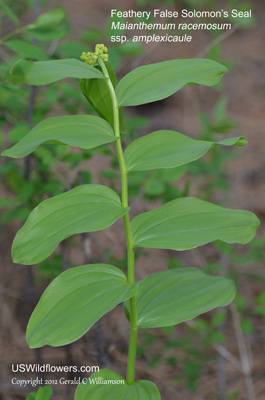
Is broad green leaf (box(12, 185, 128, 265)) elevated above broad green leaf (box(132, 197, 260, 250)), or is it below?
above

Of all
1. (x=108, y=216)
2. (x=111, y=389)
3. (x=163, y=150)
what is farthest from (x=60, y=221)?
(x=111, y=389)

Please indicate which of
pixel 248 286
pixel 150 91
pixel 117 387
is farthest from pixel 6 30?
pixel 117 387

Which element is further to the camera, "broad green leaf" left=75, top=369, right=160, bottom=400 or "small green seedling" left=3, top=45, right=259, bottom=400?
"broad green leaf" left=75, top=369, right=160, bottom=400

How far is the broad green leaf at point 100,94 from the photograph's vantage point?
2.55 ft

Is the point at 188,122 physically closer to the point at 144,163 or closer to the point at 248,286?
the point at 248,286

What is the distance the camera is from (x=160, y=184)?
128 centimetres

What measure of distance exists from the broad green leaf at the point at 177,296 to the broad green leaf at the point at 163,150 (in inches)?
10.2

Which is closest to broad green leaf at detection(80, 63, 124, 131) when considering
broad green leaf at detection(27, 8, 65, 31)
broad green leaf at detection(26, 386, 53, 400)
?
broad green leaf at detection(27, 8, 65, 31)

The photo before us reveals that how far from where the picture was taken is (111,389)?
827mm

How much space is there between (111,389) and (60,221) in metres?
0.30

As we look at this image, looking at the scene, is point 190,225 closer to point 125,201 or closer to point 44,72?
point 125,201

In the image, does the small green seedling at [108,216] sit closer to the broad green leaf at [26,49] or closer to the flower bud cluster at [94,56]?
the flower bud cluster at [94,56]

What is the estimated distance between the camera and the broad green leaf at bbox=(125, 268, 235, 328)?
86 cm

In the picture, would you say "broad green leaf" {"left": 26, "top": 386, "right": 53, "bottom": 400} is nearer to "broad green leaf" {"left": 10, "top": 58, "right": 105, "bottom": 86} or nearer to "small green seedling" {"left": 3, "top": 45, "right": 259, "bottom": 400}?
"small green seedling" {"left": 3, "top": 45, "right": 259, "bottom": 400}
